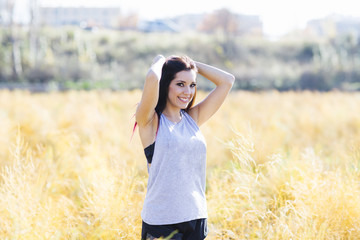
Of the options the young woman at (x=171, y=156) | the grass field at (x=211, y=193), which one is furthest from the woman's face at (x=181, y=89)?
the grass field at (x=211, y=193)

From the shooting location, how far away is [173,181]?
2246 mm

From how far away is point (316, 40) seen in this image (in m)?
33.4

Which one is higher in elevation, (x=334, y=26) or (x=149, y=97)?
(x=334, y=26)

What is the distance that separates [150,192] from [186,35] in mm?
32603

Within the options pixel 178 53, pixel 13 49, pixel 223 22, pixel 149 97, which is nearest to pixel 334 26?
pixel 223 22

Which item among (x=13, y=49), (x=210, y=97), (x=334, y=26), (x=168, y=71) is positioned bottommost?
(x=210, y=97)

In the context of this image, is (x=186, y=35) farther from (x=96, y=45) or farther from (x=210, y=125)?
(x=210, y=125)

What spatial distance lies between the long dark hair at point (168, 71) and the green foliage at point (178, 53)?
1545 centimetres

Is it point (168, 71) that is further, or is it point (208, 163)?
point (208, 163)

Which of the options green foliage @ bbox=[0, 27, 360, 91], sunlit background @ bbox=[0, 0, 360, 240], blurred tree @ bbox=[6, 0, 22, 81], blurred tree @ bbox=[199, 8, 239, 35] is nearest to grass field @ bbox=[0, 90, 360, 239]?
sunlit background @ bbox=[0, 0, 360, 240]

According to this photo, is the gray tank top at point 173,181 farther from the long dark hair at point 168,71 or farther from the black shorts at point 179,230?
the long dark hair at point 168,71

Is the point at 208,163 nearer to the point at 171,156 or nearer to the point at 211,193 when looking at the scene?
the point at 211,193

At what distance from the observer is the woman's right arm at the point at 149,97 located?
2229mm

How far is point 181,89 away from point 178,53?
25.6 meters
